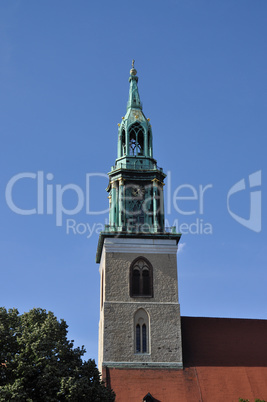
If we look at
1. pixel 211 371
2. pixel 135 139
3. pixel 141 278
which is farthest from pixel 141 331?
pixel 135 139

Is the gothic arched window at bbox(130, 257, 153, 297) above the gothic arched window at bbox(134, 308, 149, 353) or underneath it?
above

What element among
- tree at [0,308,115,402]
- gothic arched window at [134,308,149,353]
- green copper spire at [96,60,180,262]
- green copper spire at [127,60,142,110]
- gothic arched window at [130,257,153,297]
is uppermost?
green copper spire at [127,60,142,110]

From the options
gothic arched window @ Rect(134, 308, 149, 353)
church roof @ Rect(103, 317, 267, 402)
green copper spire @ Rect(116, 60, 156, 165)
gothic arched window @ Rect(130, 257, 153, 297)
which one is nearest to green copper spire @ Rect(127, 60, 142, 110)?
green copper spire @ Rect(116, 60, 156, 165)

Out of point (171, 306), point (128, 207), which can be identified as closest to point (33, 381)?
point (171, 306)

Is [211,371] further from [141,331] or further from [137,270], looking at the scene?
[137,270]

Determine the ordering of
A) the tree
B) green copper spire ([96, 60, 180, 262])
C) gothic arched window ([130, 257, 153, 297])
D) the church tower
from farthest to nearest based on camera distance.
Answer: green copper spire ([96, 60, 180, 262]) < gothic arched window ([130, 257, 153, 297]) < the church tower < the tree

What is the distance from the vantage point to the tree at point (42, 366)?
2406cm

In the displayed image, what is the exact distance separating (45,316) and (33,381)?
12.3 ft

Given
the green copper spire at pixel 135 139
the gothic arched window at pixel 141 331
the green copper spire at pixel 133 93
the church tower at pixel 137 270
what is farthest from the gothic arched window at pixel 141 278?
the green copper spire at pixel 133 93

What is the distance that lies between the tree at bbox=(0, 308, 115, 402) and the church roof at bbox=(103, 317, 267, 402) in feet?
14.6

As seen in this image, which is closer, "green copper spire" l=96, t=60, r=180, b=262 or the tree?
the tree

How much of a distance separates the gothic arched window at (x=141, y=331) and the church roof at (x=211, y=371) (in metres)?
1.29

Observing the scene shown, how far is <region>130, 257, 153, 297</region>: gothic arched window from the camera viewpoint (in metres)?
32.7

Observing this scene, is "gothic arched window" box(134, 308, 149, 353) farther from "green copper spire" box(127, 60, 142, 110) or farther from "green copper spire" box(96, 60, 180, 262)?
"green copper spire" box(127, 60, 142, 110)
